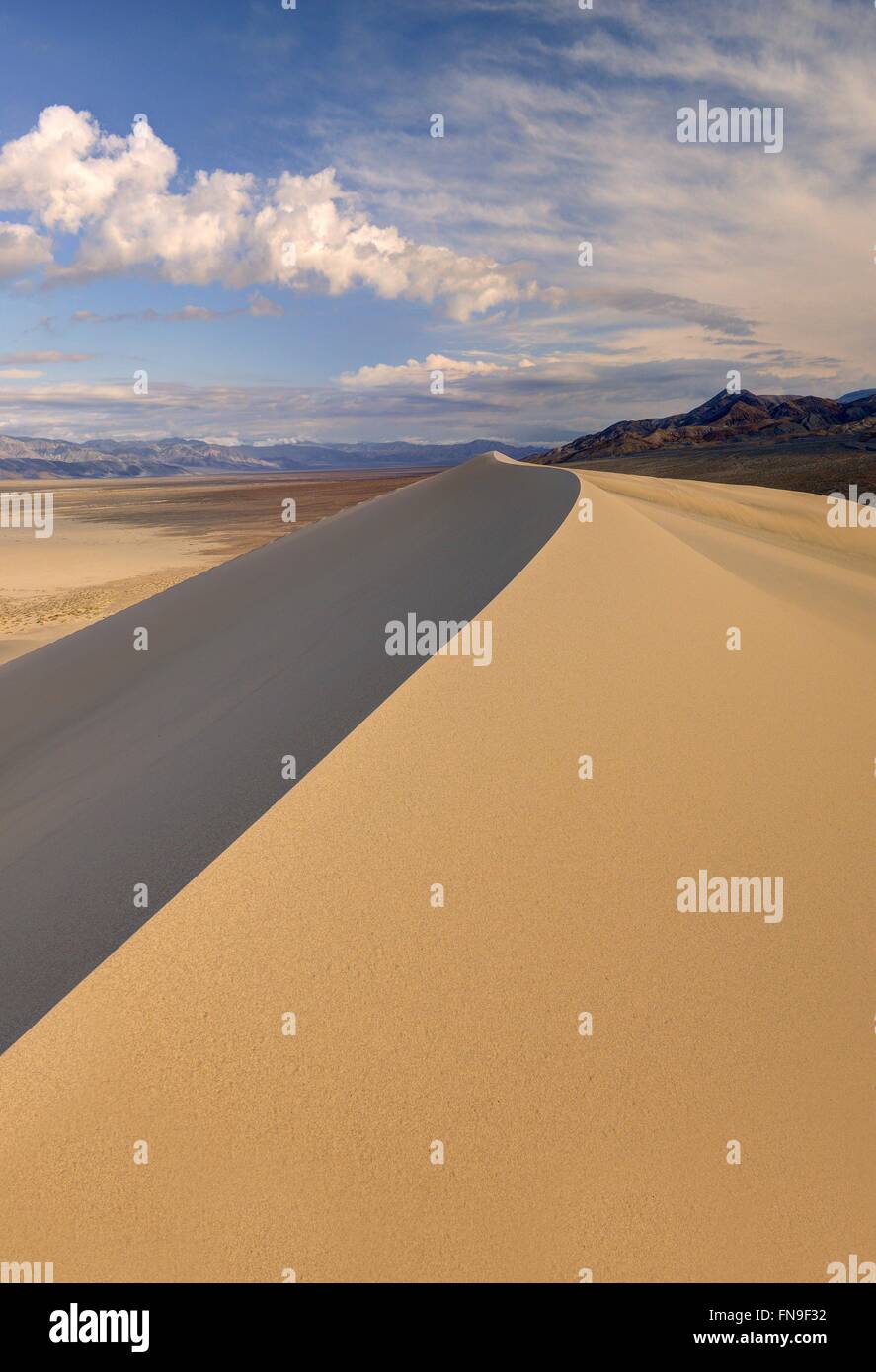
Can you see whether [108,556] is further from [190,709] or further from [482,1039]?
[482,1039]

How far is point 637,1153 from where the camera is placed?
2.83 metres

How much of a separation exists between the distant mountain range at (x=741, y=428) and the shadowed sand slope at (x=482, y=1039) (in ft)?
155

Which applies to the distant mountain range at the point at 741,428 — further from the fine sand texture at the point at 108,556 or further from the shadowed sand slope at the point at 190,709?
the shadowed sand slope at the point at 190,709

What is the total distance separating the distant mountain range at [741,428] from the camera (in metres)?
63.8

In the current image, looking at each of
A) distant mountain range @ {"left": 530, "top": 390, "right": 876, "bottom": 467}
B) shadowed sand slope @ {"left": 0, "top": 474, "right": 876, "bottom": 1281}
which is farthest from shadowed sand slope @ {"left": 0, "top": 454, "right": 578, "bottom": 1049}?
distant mountain range @ {"left": 530, "top": 390, "right": 876, "bottom": 467}

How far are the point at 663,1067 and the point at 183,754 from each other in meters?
3.57

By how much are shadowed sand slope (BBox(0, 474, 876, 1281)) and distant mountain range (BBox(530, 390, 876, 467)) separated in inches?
1855

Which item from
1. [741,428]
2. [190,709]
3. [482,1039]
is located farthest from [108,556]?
[741,428]

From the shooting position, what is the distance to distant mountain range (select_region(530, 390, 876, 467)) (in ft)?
209

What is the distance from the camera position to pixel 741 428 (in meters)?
82.0

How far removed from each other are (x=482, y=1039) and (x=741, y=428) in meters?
88.5

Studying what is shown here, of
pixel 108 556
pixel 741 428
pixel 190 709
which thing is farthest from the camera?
pixel 741 428
